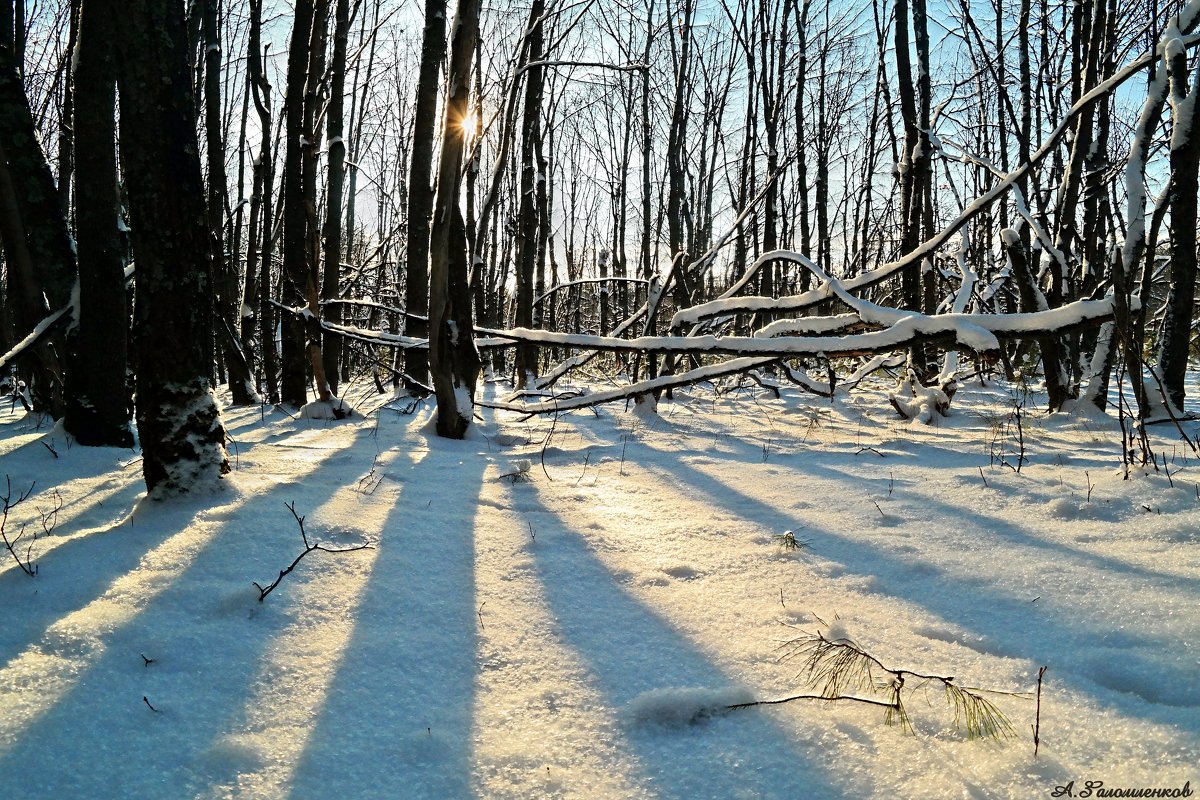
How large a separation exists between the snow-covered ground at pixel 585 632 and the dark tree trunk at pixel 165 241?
0.61 feet

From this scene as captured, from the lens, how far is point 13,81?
349 cm

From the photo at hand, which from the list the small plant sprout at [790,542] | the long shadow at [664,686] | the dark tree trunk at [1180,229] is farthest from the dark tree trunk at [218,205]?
the dark tree trunk at [1180,229]

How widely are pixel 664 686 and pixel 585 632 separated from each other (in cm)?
28

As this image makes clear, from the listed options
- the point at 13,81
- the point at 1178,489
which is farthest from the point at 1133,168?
the point at 13,81

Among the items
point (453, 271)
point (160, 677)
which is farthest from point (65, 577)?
point (453, 271)

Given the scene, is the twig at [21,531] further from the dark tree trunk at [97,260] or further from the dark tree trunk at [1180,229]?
the dark tree trunk at [1180,229]

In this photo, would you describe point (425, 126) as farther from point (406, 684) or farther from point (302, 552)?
point (406, 684)

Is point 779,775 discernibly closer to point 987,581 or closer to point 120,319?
point 987,581

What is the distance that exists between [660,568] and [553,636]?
1.52ft

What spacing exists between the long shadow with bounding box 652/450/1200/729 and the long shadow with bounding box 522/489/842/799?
1.95 ft

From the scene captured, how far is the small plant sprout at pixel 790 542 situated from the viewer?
1926 mm

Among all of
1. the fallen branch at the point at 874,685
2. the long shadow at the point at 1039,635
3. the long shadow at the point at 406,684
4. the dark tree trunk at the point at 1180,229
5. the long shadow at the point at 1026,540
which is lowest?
the long shadow at the point at 406,684

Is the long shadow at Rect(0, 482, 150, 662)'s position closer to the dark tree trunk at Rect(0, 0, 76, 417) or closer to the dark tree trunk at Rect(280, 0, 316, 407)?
the dark tree trunk at Rect(0, 0, 76, 417)

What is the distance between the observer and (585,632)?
4.81ft
